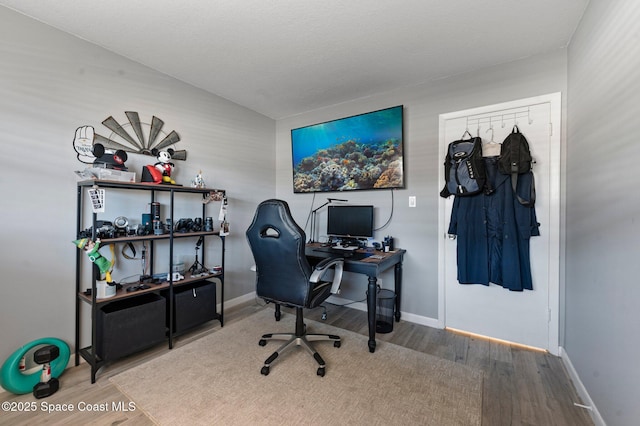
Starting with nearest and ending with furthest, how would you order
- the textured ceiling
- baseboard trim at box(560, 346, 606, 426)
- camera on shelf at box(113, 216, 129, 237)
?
1. baseboard trim at box(560, 346, 606, 426)
2. the textured ceiling
3. camera on shelf at box(113, 216, 129, 237)

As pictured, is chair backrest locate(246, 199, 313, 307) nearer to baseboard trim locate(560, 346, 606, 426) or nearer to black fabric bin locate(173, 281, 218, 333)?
black fabric bin locate(173, 281, 218, 333)

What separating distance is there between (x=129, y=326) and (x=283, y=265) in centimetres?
126

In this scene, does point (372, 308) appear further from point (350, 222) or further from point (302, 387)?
point (350, 222)

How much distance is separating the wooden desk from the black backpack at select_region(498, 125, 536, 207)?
1.17 meters

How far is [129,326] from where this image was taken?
1.92 meters

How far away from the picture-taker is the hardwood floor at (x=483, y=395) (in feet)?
4.71

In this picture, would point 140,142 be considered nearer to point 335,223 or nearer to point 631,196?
point 335,223

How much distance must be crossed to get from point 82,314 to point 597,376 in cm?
346

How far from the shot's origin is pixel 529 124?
7.24 ft

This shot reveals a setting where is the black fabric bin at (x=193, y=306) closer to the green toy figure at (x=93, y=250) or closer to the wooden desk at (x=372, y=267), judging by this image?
the green toy figure at (x=93, y=250)

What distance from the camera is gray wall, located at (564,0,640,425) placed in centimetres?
112

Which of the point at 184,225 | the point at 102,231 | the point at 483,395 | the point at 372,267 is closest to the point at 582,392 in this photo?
the point at 483,395

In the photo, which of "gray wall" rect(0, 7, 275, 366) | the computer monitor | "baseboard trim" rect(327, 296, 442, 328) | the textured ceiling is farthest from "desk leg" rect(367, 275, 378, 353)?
"gray wall" rect(0, 7, 275, 366)

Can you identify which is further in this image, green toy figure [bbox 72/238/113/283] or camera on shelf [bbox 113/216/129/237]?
camera on shelf [bbox 113/216/129/237]
